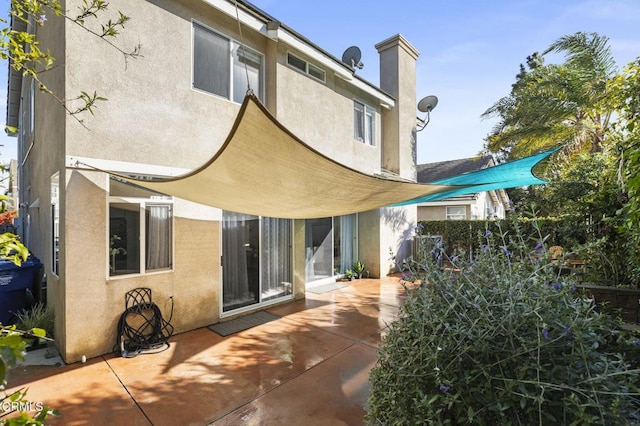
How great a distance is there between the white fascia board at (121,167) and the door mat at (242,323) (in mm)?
3261

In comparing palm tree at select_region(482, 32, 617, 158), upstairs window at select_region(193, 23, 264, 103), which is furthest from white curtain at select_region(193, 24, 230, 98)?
palm tree at select_region(482, 32, 617, 158)

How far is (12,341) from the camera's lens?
1172 mm

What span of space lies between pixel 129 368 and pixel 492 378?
5.05 m

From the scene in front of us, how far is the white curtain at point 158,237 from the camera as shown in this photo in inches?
224

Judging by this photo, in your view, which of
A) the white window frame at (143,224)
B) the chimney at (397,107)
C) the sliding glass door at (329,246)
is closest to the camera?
the white window frame at (143,224)

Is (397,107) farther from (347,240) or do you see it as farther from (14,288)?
(14,288)

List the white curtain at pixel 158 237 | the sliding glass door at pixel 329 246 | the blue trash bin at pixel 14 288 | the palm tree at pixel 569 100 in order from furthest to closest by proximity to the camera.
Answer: the palm tree at pixel 569 100 → the sliding glass door at pixel 329 246 → the blue trash bin at pixel 14 288 → the white curtain at pixel 158 237

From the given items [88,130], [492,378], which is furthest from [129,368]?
[492,378]

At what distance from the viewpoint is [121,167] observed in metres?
5.27

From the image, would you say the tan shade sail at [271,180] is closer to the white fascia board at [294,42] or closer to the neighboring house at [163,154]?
the neighboring house at [163,154]

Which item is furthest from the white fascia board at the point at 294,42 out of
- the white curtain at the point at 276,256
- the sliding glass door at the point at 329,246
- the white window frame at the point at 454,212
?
the white window frame at the point at 454,212

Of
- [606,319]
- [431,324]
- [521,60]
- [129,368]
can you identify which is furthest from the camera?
[521,60]

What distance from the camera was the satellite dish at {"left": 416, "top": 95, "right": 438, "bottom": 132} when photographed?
13633mm

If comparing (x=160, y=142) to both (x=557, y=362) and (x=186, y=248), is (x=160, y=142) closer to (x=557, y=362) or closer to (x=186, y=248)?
(x=186, y=248)
